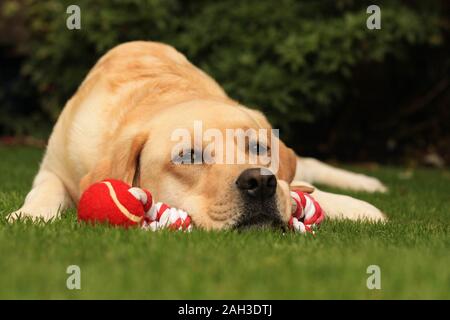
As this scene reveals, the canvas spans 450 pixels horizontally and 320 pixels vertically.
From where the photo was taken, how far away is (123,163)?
153 inches

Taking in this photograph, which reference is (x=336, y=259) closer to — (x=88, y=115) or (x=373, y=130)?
(x=88, y=115)

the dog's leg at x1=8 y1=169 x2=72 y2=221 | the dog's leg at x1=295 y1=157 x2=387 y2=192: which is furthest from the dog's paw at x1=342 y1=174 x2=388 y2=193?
the dog's leg at x1=8 y1=169 x2=72 y2=221

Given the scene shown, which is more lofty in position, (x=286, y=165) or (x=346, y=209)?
(x=286, y=165)

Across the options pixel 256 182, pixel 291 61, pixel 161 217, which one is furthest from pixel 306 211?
pixel 291 61

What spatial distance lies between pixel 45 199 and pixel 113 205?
0.86m

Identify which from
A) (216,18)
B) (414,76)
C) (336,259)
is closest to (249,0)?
(216,18)

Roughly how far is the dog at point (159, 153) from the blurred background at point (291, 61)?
3456 millimetres

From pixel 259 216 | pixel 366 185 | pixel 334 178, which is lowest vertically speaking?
pixel 259 216

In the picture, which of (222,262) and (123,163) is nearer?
(222,262)

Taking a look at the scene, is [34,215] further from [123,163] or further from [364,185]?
[364,185]

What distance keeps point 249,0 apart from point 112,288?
709 cm

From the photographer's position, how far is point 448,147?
1023 cm

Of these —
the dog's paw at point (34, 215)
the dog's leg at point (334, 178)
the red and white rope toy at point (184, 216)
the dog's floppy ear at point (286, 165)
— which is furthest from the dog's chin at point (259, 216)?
the dog's leg at point (334, 178)

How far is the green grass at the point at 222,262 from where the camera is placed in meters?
2.37
